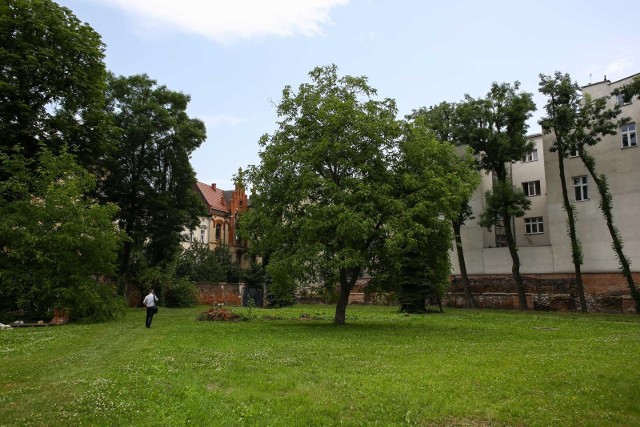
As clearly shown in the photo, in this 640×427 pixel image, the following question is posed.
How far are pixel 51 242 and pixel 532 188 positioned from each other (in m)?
40.2

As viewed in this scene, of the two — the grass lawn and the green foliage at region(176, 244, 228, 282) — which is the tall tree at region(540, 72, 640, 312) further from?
the green foliage at region(176, 244, 228, 282)

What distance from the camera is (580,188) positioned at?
3869 centimetres

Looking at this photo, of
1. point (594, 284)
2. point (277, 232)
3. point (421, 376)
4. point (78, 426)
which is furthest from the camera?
point (594, 284)

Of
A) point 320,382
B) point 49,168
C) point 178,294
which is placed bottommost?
point 178,294

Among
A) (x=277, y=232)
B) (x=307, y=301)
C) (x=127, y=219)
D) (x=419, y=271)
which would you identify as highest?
(x=127, y=219)

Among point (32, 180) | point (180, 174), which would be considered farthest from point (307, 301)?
point (32, 180)

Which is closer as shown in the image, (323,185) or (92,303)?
(323,185)

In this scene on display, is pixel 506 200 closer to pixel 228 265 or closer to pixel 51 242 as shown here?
pixel 51 242

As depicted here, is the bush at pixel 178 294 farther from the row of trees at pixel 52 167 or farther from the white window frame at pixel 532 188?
the white window frame at pixel 532 188

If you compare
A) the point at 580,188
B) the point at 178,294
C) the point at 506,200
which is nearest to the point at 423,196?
the point at 506,200

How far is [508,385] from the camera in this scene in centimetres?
881

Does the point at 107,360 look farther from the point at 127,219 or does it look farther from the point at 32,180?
the point at 127,219

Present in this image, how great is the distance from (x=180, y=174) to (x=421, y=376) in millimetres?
32662

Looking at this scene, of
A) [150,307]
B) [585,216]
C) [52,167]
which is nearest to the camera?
[150,307]
